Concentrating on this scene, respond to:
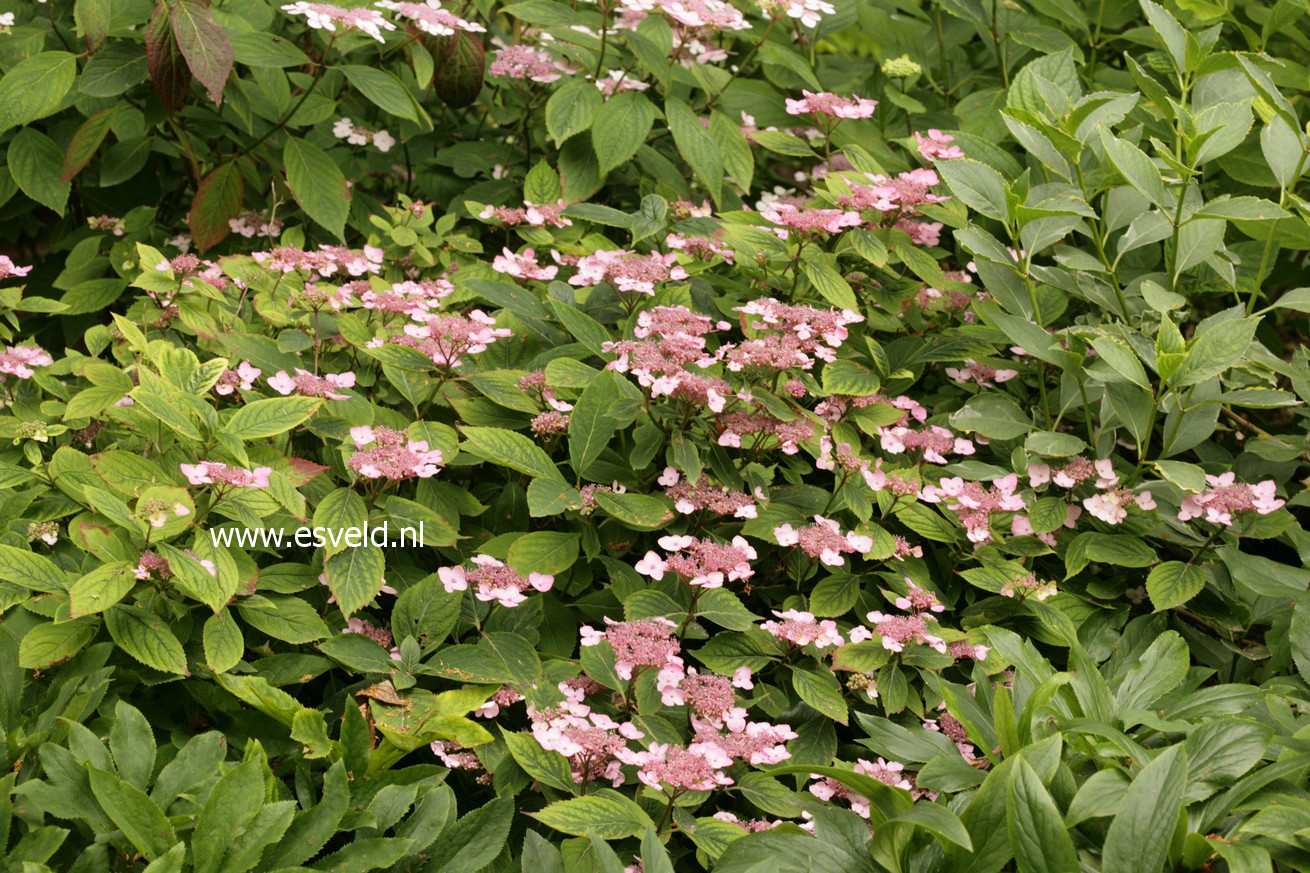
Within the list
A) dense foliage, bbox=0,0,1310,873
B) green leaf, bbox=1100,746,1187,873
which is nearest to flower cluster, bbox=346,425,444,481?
dense foliage, bbox=0,0,1310,873

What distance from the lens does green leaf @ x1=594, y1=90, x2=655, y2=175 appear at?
2475 mm

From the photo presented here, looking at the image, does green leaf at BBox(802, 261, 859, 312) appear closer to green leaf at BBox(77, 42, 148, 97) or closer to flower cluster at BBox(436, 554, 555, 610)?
flower cluster at BBox(436, 554, 555, 610)

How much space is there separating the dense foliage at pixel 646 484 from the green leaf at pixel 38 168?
10 mm

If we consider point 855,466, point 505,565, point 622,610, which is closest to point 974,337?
point 855,466

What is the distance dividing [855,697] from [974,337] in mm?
797

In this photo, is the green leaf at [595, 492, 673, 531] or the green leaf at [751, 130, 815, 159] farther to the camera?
the green leaf at [751, 130, 815, 159]

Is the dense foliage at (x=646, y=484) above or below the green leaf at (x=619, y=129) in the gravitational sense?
below

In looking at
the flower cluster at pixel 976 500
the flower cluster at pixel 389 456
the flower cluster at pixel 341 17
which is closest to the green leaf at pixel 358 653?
the flower cluster at pixel 389 456

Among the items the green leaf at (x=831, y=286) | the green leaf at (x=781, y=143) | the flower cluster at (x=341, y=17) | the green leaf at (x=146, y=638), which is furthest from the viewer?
the green leaf at (x=781, y=143)

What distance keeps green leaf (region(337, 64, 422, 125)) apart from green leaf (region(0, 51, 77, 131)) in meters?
0.57

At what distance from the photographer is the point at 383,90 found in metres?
2.51

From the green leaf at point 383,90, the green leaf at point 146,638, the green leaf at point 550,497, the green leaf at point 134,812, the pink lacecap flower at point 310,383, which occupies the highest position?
the green leaf at point 383,90

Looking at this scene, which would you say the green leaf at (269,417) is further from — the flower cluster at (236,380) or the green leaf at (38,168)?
the green leaf at (38,168)

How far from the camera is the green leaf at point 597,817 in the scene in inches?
56.2
